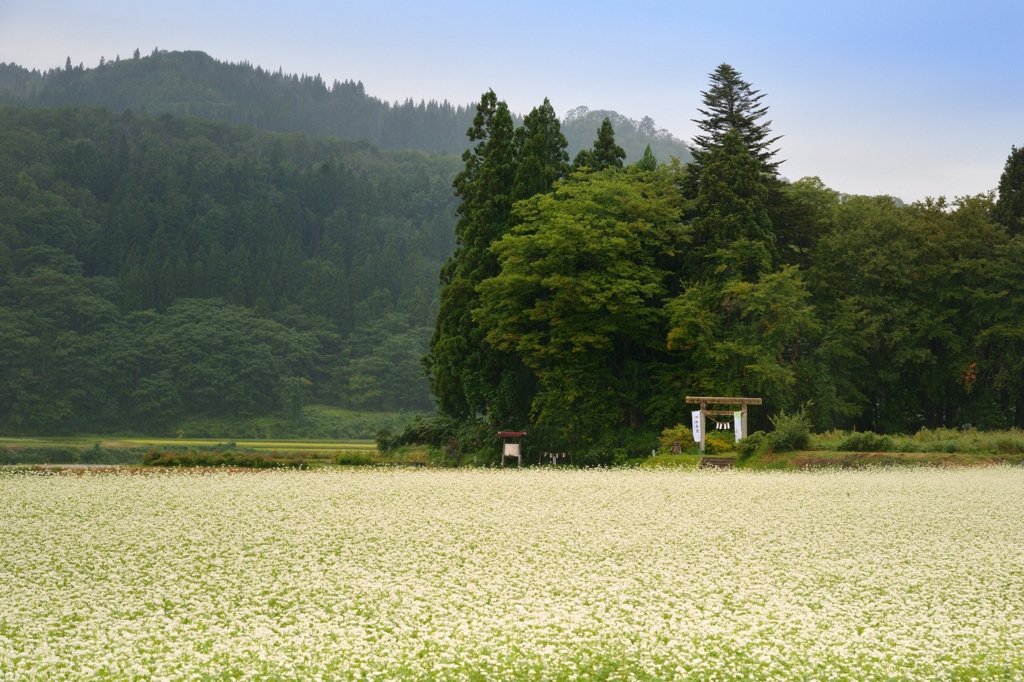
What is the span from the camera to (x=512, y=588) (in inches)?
535

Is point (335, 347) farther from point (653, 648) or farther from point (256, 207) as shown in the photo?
point (653, 648)

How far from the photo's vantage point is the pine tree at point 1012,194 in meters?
51.3

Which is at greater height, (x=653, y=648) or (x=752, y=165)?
(x=752, y=165)

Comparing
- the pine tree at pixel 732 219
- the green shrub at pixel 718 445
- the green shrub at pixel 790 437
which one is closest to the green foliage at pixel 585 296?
the pine tree at pixel 732 219

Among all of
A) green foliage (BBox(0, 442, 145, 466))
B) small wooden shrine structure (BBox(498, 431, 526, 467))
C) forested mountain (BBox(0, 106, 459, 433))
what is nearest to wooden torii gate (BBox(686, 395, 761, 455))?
small wooden shrine structure (BBox(498, 431, 526, 467))

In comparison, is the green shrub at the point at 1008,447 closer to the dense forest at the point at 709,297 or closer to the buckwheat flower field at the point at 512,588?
the dense forest at the point at 709,297

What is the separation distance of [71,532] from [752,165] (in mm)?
35176

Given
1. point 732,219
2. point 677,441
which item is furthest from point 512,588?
point 732,219

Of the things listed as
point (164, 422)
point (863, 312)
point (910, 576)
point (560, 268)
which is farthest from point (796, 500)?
point (164, 422)

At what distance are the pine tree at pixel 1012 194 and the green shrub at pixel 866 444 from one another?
19712 mm

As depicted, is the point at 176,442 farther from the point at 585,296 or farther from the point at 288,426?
the point at 585,296

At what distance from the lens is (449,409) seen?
49375 millimetres

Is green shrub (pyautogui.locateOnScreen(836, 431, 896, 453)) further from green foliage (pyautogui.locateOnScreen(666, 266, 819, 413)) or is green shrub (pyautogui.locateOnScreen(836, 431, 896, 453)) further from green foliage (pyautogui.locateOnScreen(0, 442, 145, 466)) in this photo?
green foliage (pyautogui.locateOnScreen(0, 442, 145, 466))

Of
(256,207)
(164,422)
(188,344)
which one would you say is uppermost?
(256,207)
